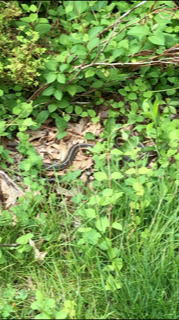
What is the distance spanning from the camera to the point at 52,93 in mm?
3324

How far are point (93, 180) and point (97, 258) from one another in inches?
39.5

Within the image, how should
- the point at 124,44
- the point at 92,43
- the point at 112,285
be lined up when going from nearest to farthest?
the point at 112,285, the point at 92,43, the point at 124,44

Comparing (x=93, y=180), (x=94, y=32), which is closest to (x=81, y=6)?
(x=94, y=32)

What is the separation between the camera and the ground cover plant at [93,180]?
90.1 inches

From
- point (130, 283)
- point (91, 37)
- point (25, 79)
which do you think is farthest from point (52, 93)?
point (130, 283)

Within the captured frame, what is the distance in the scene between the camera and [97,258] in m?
2.36

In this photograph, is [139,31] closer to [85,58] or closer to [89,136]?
[85,58]

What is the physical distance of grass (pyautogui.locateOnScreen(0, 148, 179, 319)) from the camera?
7.18 feet

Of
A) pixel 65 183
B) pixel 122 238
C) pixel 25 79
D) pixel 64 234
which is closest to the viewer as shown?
pixel 122 238

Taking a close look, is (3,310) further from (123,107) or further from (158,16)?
(158,16)

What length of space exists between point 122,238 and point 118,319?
0.53 meters

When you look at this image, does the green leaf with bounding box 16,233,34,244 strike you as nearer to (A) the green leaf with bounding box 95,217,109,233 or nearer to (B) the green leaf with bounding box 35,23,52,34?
(A) the green leaf with bounding box 95,217,109,233

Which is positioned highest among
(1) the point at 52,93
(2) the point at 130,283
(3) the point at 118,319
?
(1) the point at 52,93

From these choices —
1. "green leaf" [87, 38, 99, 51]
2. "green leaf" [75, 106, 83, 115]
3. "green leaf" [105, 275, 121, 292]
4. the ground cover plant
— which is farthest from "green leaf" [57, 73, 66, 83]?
"green leaf" [105, 275, 121, 292]
